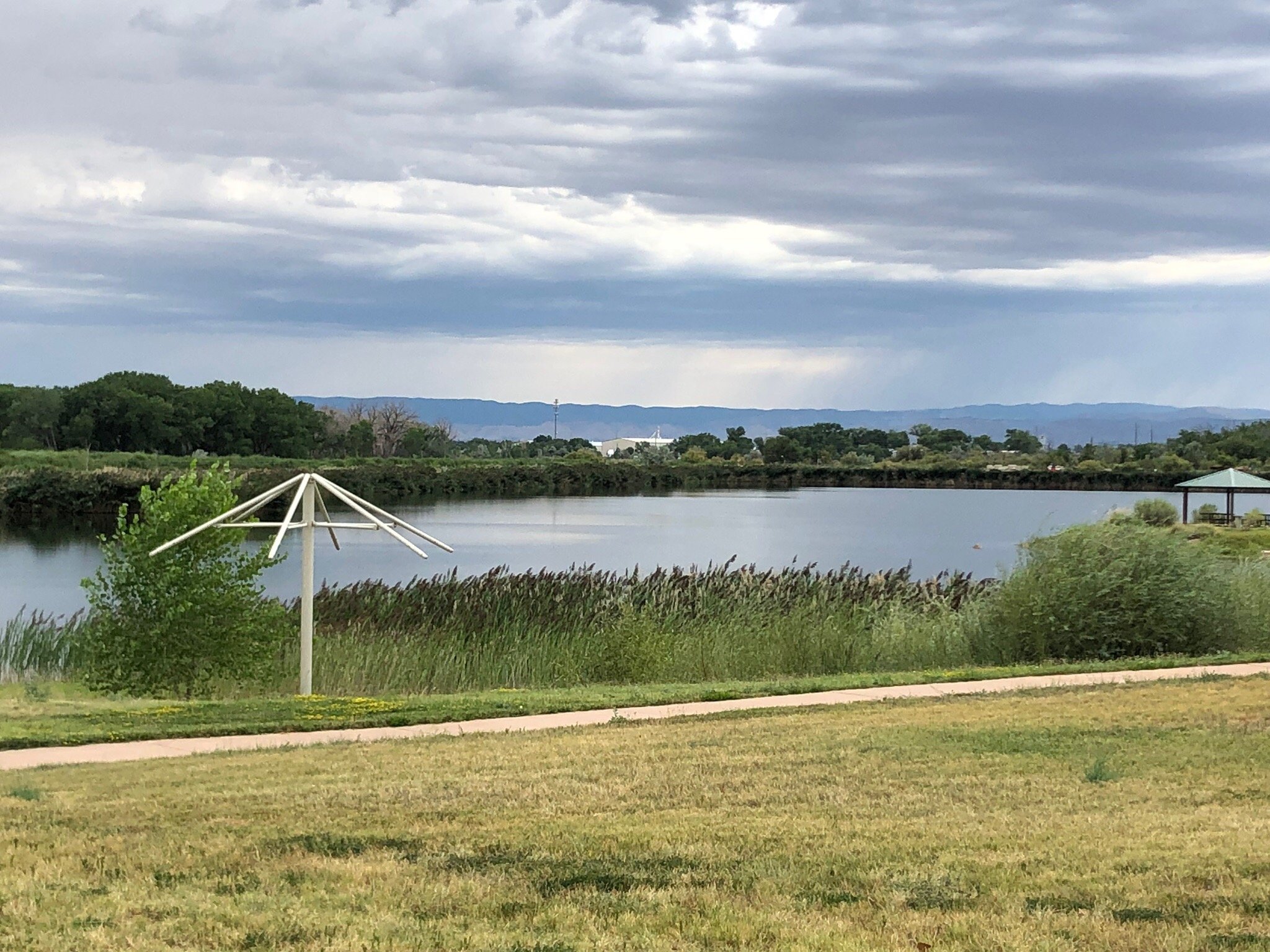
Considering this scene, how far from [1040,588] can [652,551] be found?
26.3 meters

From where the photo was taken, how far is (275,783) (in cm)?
809

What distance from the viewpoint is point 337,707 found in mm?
12281

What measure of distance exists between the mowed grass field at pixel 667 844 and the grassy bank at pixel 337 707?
5.01 ft

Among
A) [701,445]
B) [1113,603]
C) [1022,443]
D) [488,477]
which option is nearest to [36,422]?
[488,477]

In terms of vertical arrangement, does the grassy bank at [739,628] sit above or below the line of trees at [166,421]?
below

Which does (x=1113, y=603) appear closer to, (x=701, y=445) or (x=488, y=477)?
(x=488, y=477)

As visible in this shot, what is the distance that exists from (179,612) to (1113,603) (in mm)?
11100

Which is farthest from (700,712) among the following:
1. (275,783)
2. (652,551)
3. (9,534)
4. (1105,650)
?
(9,534)

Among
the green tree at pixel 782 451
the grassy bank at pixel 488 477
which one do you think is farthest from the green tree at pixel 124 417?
the green tree at pixel 782 451

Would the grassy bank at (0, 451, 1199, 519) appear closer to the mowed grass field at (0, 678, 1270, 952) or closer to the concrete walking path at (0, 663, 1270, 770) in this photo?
the concrete walking path at (0, 663, 1270, 770)

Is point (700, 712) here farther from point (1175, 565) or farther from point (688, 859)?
point (1175, 565)

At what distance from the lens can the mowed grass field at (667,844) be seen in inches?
190

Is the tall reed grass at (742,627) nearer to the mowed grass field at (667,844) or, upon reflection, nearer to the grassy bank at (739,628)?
the grassy bank at (739,628)

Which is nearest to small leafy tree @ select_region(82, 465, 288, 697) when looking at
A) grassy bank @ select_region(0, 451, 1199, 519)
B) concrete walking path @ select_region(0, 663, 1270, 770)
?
concrete walking path @ select_region(0, 663, 1270, 770)
